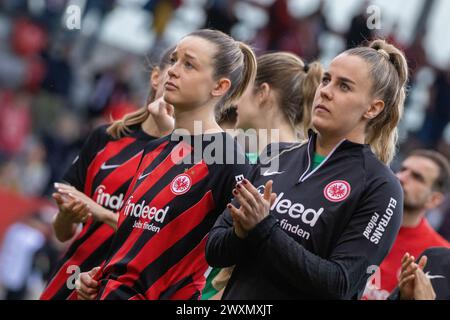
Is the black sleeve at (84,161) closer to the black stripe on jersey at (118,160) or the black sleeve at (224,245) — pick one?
the black stripe on jersey at (118,160)

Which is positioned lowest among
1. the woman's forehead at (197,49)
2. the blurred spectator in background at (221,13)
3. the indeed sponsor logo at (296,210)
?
the blurred spectator in background at (221,13)

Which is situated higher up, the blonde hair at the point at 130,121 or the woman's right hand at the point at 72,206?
the blonde hair at the point at 130,121

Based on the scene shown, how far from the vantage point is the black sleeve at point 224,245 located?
155 inches

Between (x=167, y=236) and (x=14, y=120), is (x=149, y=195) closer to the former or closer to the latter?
(x=167, y=236)

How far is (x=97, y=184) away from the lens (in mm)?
5500

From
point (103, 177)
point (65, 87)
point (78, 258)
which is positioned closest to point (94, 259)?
point (78, 258)

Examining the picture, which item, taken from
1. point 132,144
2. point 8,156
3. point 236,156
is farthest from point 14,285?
point 236,156

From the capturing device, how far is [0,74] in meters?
14.8

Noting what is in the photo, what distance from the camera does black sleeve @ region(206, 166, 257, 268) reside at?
3.95 metres

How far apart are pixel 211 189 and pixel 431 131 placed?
34.8 feet

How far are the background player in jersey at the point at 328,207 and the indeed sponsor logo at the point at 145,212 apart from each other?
11.9 inches

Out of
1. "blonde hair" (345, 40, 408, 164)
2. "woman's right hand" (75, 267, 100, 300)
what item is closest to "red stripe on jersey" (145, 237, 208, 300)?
"woman's right hand" (75, 267, 100, 300)

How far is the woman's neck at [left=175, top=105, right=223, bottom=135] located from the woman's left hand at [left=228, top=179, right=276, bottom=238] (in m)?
0.74

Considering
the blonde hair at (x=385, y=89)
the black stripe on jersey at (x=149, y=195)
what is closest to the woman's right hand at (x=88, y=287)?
the black stripe on jersey at (x=149, y=195)
